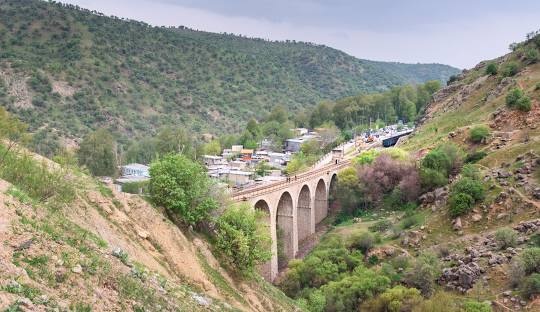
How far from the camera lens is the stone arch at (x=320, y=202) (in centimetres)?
5489

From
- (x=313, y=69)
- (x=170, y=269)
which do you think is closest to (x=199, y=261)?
(x=170, y=269)

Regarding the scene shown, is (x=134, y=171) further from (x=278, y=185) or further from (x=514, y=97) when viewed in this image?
(x=514, y=97)

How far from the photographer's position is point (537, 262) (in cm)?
3114

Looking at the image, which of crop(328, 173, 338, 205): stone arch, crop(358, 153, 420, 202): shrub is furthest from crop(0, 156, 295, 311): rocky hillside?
crop(328, 173, 338, 205): stone arch

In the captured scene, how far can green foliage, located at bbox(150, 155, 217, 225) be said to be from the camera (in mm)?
25766

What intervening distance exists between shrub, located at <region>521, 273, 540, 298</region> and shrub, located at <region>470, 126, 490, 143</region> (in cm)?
1883

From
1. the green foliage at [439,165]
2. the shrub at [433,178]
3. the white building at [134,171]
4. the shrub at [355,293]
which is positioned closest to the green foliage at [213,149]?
the white building at [134,171]

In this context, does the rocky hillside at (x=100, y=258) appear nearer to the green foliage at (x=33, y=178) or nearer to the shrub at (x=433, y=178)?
the green foliage at (x=33, y=178)

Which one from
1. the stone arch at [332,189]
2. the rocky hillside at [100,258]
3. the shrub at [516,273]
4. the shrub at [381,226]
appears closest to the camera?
the rocky hillside at [100,258]

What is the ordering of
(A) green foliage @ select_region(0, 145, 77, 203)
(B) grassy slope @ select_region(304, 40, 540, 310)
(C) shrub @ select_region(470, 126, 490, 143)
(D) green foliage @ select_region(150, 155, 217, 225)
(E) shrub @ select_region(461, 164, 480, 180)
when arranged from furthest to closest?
(C) shrub @ select_region(470, 126, 490, 143), (E) shrub @ select_region(461, 164, 480, 180), (B) grassy slope @ select_region(304, 40, 540, 310), (D) green foliage @ select_region(150, 155, 217, 225), (A) green foliage @ select_region(0, 145, 77, 203)

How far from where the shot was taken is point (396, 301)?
105 ft

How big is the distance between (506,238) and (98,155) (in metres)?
38.2

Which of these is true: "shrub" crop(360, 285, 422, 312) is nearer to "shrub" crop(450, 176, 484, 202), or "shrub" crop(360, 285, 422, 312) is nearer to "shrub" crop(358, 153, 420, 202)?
"shrub" crop(450, 176, 484, 202)

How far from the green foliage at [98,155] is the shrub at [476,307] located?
1495 inches
